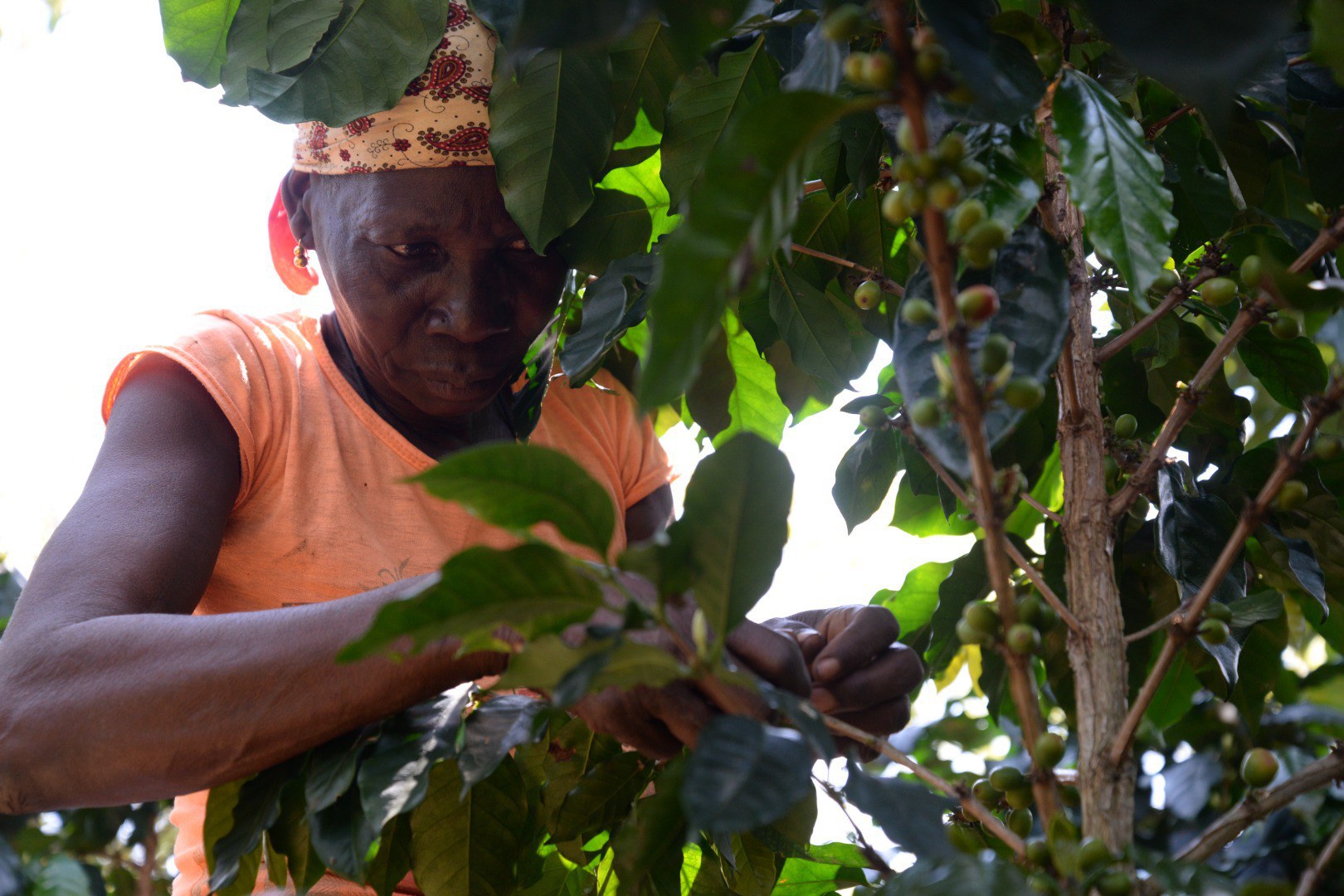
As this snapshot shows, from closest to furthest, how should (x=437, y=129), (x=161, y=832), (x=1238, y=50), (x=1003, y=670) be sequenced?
1. (x=1238, y=50)
2. (x=437, y=129)
3. (x=1003, y=670)
4. (x=161, y=832)

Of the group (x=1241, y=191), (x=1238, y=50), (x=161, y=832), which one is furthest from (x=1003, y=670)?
(x=161, y=832)

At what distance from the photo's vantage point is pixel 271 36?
1.18 metres

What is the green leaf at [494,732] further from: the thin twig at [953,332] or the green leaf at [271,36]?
the green leaf at [271,36]

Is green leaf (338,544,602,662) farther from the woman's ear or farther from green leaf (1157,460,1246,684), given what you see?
the woman's ear

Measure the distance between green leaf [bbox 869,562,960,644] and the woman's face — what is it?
2.04ft

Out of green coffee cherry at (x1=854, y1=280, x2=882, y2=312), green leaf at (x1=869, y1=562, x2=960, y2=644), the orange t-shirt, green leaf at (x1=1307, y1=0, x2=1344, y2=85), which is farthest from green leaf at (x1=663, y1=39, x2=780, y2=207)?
green leaf at (x1=869, y1=562, x2=960, y2=644)

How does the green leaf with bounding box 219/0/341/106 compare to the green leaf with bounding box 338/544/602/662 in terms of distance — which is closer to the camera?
the green leaf with bounding box 338/544/602/662

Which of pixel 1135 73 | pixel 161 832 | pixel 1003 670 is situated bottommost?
pixel 161 832

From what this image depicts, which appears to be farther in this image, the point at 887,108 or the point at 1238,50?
the point at 887,108

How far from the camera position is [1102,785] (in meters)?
0.75

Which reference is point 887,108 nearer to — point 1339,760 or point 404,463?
point 1339,760

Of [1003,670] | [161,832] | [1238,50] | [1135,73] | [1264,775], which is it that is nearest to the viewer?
[1238,50]

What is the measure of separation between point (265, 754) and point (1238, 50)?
86 centimetres

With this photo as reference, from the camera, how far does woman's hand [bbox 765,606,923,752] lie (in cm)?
98
